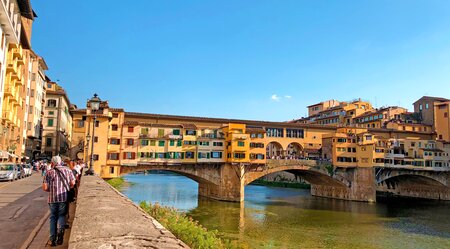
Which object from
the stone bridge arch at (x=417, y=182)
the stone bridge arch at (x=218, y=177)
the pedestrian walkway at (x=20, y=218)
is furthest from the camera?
the stone bridge arch at (x=417, y=182)

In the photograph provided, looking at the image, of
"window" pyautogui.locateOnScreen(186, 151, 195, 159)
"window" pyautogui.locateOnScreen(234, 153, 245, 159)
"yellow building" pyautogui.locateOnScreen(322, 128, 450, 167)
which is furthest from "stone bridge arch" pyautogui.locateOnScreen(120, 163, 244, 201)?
"yellow building" pyautogui.locateOnScreen(322, 128, 450, 167)

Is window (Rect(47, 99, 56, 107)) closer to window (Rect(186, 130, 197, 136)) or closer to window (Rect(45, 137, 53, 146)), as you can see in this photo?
window (Rect(45, 137, 53, 146))

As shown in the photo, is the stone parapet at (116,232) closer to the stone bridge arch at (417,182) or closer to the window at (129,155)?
the window at (129,155)

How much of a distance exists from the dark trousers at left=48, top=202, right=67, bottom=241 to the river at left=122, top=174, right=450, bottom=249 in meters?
19.0

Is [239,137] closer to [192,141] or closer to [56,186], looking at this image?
[192,141]

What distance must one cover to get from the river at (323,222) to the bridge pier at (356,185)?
2.28m

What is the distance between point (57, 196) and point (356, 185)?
5432 cm

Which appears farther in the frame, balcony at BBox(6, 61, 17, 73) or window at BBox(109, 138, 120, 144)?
window at BBox(109, 138, 120, 144)

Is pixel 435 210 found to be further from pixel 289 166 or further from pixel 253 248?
pixel 253 248

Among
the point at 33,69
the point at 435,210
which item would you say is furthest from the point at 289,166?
the point at 33,69

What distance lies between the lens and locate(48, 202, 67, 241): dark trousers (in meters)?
6.55

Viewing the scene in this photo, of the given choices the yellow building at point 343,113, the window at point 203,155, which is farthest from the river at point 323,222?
the yellow building at point 343,113

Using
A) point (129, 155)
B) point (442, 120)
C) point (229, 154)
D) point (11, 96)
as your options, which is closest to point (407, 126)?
point (442, 120)

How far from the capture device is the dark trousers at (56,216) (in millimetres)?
6551
